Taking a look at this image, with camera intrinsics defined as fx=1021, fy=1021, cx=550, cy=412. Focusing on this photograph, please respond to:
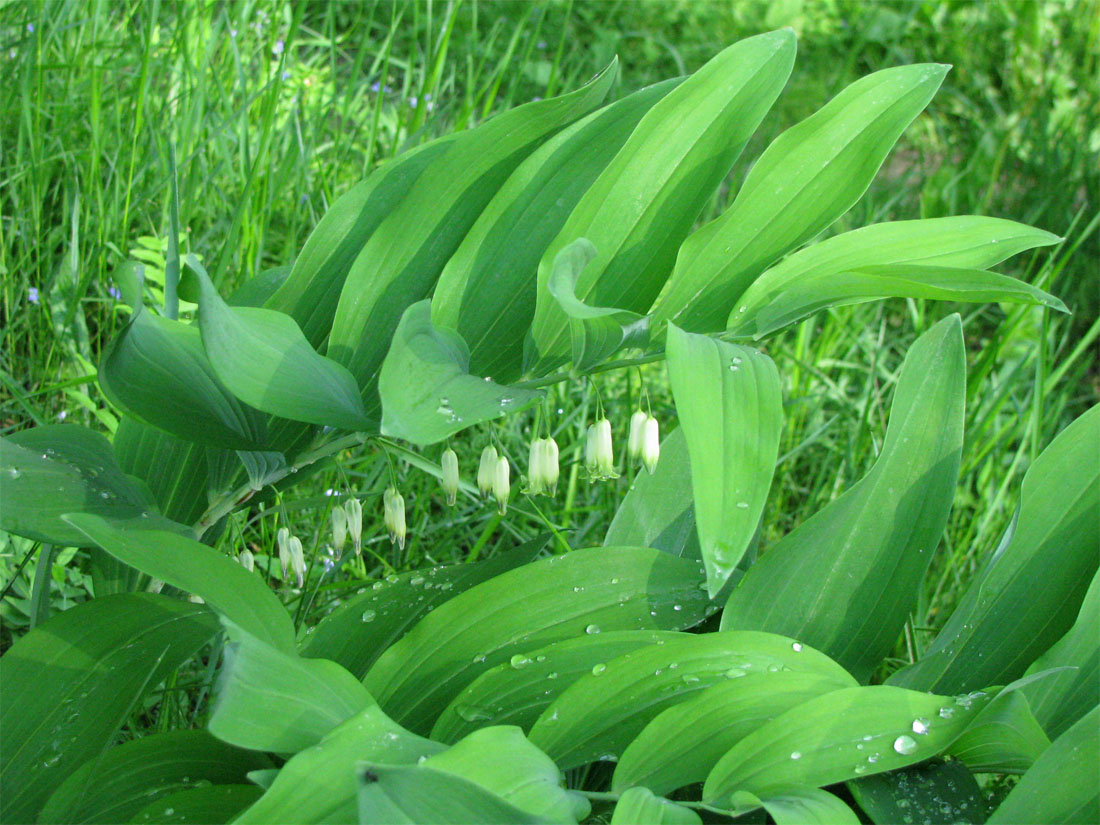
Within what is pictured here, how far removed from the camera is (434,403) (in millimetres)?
828

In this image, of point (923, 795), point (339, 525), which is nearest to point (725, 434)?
point (923, 795)

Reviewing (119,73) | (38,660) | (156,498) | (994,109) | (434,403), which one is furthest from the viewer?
(994,109)

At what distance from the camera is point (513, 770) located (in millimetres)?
751

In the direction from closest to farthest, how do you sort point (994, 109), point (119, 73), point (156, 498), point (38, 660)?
1. point (38, 660)
2. point (156, 498)
3. point (119, 73)
4. point (994, 109)

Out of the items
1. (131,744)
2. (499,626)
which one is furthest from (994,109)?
(131,744)

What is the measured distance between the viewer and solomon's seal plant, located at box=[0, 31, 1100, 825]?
0.83m

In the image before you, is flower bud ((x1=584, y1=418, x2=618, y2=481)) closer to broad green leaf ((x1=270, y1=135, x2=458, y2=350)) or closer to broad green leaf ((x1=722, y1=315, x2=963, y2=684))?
broad green leaf ((x1=722, y1=315, x2=963, y2=684))

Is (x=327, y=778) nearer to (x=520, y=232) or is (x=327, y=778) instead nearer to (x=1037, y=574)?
(x=520, y=232)

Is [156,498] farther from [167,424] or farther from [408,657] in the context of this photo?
[408,657]

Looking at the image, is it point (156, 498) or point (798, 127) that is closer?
point (798, 127)

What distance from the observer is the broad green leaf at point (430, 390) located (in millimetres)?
791

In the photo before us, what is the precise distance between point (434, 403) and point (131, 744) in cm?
46

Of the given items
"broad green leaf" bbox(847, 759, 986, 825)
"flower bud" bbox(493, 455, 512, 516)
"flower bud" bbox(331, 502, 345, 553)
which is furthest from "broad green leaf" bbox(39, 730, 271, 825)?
"broad green leaf" bbox(847, 759, 986, 825)

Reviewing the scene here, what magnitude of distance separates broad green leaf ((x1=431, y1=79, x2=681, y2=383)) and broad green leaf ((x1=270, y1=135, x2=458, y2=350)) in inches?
4.5
